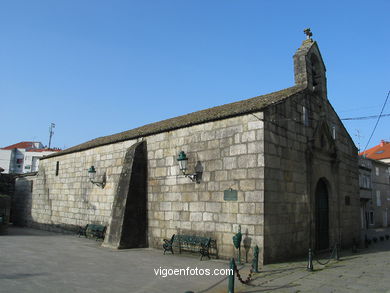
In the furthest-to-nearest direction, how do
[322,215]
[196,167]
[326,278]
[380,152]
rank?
[380,152] < [322,215] < [196,167] < [326,278]

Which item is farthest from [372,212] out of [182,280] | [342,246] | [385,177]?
[182,280]

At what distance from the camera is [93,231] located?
13.7 meters

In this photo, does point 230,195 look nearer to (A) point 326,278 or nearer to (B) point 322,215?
(A) point 326,278

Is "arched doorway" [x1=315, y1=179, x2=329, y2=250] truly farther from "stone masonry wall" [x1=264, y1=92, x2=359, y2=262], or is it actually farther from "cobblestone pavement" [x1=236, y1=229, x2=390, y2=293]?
"cobblestone pavement" [x1=236, y1=229, x2=390, y2=293]

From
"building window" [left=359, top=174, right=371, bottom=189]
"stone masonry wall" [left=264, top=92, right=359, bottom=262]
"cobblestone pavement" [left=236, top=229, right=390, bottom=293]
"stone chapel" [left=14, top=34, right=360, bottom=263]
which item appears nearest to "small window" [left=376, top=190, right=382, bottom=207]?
"building window" [left=359, top=174, right=371, bottom=189]

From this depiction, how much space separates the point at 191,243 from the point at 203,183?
6.10 ft

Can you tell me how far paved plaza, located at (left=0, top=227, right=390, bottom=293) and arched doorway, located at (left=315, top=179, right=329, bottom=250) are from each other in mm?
1218

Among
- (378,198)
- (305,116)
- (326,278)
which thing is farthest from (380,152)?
(326,278)

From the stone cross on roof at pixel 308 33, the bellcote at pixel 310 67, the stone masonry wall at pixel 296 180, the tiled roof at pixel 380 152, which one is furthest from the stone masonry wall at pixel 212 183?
the tiled roof at pixel 380 152

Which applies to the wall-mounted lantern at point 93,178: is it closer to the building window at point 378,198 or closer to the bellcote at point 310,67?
the bellcote at point 310,67

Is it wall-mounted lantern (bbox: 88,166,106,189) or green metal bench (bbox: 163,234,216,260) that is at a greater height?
wall-mounted lantern (bbox: 88,166,106,189)

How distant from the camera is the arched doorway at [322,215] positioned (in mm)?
11031

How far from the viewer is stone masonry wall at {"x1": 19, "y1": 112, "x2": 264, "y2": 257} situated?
8766 millimetres

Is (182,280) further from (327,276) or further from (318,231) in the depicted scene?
(318,231)
